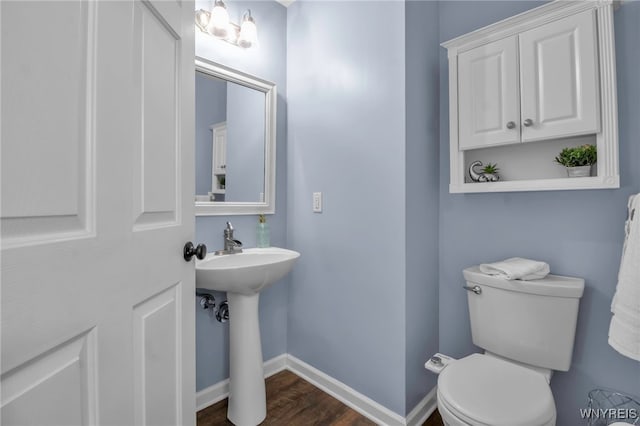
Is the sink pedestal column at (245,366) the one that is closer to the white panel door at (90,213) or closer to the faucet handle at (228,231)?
the faucet handle at (228,231)

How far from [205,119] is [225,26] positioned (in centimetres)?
48

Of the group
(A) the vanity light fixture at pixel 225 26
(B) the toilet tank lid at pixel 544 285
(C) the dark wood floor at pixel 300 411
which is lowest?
(C) the dark wood floor at pixel 300 411

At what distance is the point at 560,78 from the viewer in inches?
46.9

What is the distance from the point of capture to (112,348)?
0.58 metres

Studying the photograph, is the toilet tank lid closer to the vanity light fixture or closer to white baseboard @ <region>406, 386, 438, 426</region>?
white baseboard @ <region>406, 386, 438, 426</region>

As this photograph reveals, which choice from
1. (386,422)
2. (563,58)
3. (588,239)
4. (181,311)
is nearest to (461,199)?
(588,239)

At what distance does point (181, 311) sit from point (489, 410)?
1022 millimetres

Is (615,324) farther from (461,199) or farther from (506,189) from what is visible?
(461,199)

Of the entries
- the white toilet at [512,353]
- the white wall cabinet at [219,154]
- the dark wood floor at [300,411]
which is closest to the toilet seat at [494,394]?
the white toilet at [512,353]

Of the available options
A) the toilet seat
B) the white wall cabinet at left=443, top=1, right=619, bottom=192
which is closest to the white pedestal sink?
the toilet seat

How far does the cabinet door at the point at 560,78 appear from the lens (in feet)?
3.71

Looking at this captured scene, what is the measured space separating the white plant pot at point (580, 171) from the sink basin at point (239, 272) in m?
1.27

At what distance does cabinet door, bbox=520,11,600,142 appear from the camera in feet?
3.71

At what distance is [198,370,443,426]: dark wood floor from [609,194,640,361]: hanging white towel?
915 millimetres
